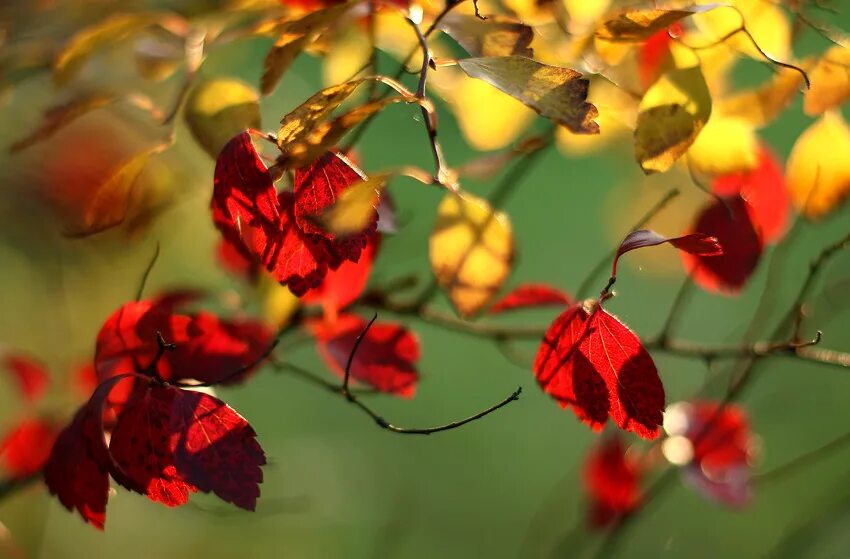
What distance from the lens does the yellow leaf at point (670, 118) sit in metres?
0.55

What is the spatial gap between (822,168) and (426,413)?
5.44ft

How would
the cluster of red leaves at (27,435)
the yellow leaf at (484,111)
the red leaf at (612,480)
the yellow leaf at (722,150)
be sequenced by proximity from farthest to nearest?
the red leaf at (612,480), the cluster of red leaves at (27,435), the yellow leaf at (484,111), the yellow leaf at (722,150)

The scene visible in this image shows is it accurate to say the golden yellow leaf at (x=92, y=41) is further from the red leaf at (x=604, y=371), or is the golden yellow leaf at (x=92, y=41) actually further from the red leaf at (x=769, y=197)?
the red leaf at (x=769, y=197)

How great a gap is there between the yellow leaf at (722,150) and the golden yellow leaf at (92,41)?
39 centimetres

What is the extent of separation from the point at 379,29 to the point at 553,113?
1.17 feet

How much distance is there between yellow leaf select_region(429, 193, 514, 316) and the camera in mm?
628

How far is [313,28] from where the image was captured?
540 mm

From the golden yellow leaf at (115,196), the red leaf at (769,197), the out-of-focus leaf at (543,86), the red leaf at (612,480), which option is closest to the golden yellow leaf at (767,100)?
the red leaf at (769,197)

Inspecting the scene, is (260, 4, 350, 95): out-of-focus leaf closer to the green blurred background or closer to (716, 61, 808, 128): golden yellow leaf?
(716, 61, 808, 128): golden yellow leaf

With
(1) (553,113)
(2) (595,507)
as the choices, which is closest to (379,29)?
(1) (553,113)

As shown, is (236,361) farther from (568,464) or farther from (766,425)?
(766,425)

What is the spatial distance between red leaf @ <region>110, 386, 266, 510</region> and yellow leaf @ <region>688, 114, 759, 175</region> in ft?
1.16

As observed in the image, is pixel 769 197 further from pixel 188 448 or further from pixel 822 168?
pixel 188 448

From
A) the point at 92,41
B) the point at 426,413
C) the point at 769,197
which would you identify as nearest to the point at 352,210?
the point at 92,41
